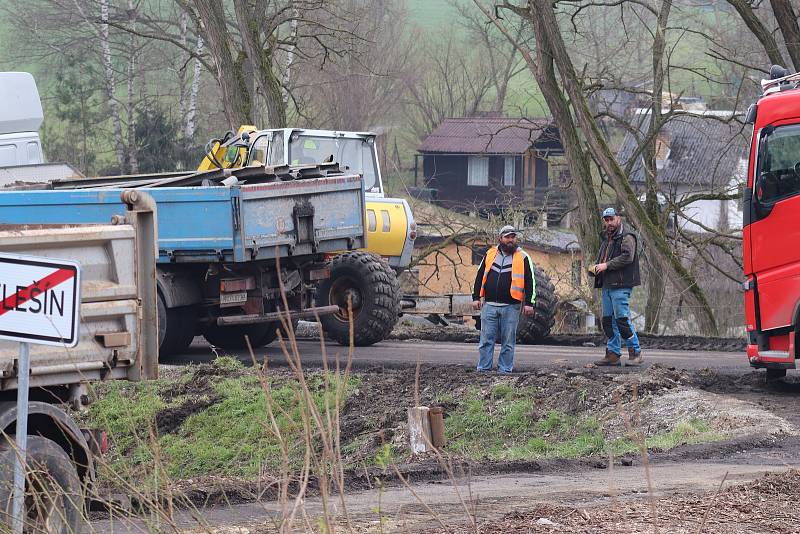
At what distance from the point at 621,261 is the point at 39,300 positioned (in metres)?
8.80

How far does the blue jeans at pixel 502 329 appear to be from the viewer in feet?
42.1

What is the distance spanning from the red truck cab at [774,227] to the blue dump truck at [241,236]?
492 centimetres

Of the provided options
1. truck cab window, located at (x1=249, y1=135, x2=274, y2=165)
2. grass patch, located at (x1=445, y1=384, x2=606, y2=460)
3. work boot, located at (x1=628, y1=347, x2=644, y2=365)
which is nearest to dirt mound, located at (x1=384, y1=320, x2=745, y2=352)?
work boot, located at (x1=628, y1=347, x2=644, y2=365)

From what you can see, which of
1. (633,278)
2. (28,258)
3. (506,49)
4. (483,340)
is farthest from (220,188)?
(506,49)

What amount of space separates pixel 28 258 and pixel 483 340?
8.25 m

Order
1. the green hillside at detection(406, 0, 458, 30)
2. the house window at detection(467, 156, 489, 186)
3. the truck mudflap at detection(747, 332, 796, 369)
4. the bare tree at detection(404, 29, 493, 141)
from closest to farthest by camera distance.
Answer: the truck mudflap at detection(747, 332, 796, 369) < the bare tree at detection(404, 29, 493, 141) < the house window at detection(467, 156, 489, 186) < the green hillside at detection(406, 0, 458, 30)

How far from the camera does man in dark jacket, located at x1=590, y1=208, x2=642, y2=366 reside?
13.0 metres

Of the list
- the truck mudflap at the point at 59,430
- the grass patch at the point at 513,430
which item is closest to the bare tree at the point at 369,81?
the grass patch at the point at 513,430

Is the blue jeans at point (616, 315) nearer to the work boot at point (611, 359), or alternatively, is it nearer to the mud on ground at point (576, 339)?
the work boot at point (611, 359)

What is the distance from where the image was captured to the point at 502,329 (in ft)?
42.3

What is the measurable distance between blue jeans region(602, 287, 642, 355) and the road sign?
8802mm

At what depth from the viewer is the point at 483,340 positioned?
13.0m

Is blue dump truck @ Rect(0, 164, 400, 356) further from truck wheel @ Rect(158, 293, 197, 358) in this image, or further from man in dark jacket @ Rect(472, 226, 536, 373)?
man in dark jacket @ Rect(472, 226, 536, 373)

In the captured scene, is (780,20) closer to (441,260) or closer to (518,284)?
(518,284)
